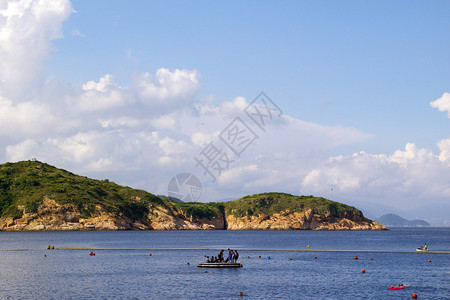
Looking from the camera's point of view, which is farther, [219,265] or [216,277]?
[219,265]

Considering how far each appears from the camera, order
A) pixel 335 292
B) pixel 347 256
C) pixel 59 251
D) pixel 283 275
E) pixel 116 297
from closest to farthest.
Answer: pixel 116 297, pixel 335 292, pixel 283 275, pixel 347 256, pixel 59 251

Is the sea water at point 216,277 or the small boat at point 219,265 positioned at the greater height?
the small boat at point 219,265

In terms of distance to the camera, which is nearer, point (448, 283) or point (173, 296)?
point (173, 296)

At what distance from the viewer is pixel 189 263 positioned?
94938 millimetres

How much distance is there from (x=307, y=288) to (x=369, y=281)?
38.7 ft

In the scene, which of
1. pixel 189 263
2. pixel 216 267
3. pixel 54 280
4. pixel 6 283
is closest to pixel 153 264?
pixel 189 263

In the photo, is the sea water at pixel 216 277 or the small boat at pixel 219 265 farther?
the small boat at pixel 219 265

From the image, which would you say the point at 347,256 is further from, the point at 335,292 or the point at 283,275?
the point at 335,292

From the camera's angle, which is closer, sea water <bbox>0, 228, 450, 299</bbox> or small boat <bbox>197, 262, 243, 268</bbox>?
sea water <bbox>0, 228, 450, 299</bbox>

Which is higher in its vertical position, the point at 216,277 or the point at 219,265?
the point at 219,265

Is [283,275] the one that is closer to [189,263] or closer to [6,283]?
[189,263]

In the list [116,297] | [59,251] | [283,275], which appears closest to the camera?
[116,297]

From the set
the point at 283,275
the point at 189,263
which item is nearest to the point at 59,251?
the point at 189,263

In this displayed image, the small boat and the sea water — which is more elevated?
the small boat
